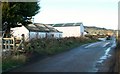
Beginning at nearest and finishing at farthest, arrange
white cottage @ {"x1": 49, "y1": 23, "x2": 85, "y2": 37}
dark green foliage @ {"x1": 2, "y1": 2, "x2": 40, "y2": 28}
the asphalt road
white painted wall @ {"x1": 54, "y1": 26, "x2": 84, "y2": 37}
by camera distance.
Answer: the asphalt road < dark green foliage @ {"x1": 2, "y1": 2, "x2": 40, "y2": 28} < white cottage @ {"x1": 49, "y1": 23, "x2": 85, "y2": 37} < white painted wall @ {"x1": 54, "y1": 26, "x2": 84, "y2": 37}

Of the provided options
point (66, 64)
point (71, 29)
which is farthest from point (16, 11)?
point (71, 29)

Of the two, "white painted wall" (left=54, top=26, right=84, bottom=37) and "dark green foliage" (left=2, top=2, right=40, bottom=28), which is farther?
"white painted wall" (left=54, top=26, right=84, bottom=37)

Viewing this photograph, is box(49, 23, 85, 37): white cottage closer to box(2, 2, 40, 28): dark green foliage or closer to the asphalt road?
box(2, 2, 40, 28): dark green foliage

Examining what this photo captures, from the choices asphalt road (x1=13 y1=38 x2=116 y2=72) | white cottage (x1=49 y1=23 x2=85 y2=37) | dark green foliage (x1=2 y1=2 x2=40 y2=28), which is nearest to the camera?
asphalt road (x1=13 y1=38 x2=116 y2=72)

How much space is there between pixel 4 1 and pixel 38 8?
4501 millimetres

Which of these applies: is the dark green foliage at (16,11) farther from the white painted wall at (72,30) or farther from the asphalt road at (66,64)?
the white painted wall at (72,30)

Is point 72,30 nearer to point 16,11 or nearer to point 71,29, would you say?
point 71,29

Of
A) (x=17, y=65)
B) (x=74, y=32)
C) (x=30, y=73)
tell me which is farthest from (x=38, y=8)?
(x=74, y=32)

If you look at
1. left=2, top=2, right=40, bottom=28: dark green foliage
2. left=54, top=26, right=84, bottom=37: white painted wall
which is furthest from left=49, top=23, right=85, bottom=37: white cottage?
left=2, top=2, right=40, bottom=28: dark green foliage

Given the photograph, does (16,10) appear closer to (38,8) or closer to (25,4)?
(25,4)

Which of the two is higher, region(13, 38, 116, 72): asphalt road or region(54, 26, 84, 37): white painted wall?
region(54, 26, 84, 37): white painted wall

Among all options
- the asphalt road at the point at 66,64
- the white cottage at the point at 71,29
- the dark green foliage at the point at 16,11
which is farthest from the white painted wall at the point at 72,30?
the asphalt road at the point at 66,64

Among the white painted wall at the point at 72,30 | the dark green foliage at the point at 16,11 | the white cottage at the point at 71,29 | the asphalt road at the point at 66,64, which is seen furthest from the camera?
the white painted wall at the point at 72,30

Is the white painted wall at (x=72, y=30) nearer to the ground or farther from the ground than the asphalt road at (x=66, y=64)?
farther from the ground
